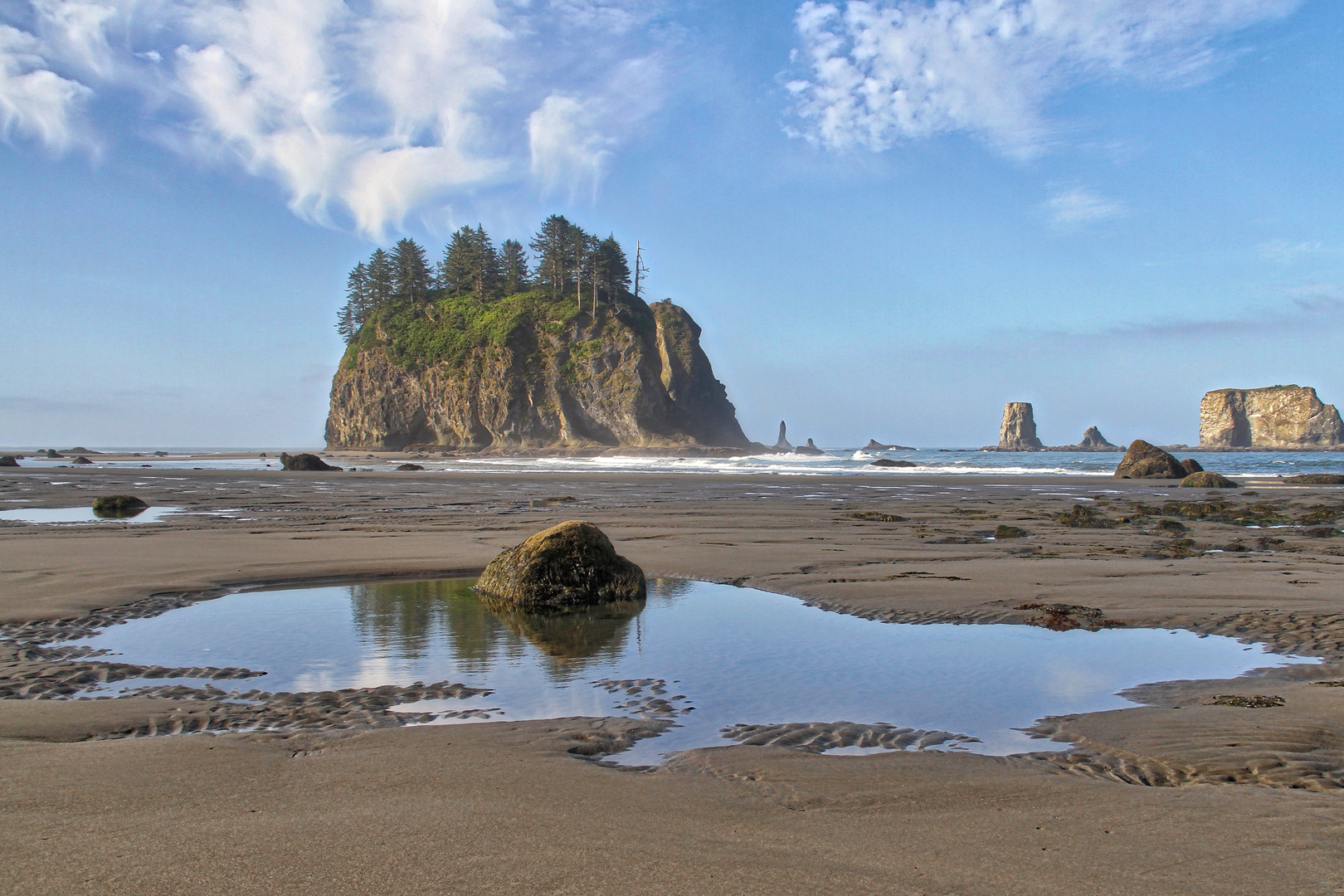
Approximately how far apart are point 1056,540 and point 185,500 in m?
20.7

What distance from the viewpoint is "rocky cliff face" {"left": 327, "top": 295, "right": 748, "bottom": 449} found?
75.6m

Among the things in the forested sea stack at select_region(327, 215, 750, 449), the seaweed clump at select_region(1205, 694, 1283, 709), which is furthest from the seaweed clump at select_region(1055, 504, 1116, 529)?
the forested sea stack at select_region(327, 215, 750, 449)

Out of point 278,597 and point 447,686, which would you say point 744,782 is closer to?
point 447,686

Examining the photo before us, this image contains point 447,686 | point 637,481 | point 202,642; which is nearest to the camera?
point 447,686

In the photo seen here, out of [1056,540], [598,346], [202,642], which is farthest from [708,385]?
[202,642]

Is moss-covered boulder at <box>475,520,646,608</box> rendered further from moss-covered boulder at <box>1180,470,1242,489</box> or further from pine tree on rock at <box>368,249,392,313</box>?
pine tree on rock at <box>368,249,392,313</box>

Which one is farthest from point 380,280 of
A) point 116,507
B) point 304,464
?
point 116,507

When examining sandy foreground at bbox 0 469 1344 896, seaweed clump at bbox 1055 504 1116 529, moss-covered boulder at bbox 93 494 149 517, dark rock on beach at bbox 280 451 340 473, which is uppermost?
dark rock on beach at bbox 280 451 340 473

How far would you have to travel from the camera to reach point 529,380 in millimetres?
77625

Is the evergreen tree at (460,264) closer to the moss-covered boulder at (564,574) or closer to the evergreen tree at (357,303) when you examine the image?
the evergreen tree at (357,303)

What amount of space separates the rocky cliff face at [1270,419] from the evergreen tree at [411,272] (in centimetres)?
12510

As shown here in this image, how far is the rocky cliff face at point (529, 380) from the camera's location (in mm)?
75625

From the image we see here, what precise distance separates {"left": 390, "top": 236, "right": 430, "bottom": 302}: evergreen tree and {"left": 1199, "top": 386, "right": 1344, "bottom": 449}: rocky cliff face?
125 m

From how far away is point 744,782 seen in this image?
133 inches
